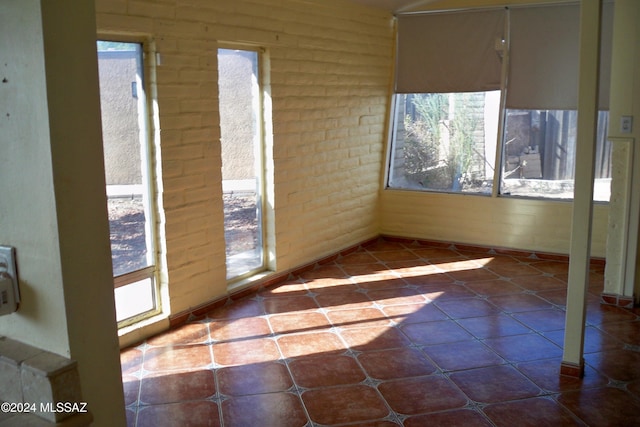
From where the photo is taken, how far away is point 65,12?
1333 mm

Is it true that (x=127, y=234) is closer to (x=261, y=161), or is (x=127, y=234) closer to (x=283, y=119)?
(x=261, y=161)

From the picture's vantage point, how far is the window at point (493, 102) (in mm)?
5723

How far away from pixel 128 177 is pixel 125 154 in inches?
5.8

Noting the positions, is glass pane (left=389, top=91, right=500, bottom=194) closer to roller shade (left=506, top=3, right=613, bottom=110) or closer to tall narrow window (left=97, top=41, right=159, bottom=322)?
roller shade (left=506, top=3, right=613, bottom=110)

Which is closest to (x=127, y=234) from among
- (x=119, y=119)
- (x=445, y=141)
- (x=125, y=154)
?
(x=125, y=154)

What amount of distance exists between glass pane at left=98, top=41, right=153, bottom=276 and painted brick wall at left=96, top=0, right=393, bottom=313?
13 cm

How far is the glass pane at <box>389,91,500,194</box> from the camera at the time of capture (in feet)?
20.3

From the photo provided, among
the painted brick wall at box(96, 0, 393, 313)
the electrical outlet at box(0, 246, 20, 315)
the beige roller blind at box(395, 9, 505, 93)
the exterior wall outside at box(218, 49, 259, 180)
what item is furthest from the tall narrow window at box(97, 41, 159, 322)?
the beige roller blind at box(395, 9, 505, 93)

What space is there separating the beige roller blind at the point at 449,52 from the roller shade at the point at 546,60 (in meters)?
0.17

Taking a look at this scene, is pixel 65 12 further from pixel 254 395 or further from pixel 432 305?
pixel 432 305

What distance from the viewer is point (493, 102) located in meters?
6.11

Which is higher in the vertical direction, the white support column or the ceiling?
the ceiling

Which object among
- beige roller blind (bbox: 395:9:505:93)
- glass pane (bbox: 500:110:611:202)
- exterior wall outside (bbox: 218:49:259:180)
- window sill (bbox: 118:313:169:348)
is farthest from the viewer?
beige roller blind (bbox: 395:9:505:93)

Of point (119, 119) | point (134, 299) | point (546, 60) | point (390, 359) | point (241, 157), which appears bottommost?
point (390, 359)
